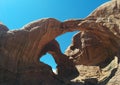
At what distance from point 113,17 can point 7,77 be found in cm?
1081

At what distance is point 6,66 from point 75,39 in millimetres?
17109

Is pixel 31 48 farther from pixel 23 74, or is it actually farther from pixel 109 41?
pixel 109 41

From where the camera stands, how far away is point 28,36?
82.0 ft

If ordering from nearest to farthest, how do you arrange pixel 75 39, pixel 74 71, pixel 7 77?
1. pixel 7 77
2. pixel 74 71
3. pixel 75 39

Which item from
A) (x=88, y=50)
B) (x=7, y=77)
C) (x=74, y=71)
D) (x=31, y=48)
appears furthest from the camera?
(x=88, y=50)

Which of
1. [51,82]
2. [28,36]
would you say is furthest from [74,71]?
[28,36]

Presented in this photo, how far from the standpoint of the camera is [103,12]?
25.7 m

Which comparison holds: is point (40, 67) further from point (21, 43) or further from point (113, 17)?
point (113, 17)

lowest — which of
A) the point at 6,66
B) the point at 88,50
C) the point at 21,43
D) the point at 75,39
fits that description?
the point at 6,66

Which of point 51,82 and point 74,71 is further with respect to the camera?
point 74,71

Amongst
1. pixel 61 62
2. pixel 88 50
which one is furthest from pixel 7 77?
pixel 88 50

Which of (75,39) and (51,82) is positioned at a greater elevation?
(75,39)

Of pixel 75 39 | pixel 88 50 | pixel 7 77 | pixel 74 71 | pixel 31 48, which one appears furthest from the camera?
pixel 75 39

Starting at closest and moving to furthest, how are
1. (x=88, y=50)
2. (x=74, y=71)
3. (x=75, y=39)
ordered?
(x=74, y=71)
(x=88, y=50)
(x=75, y=39)
